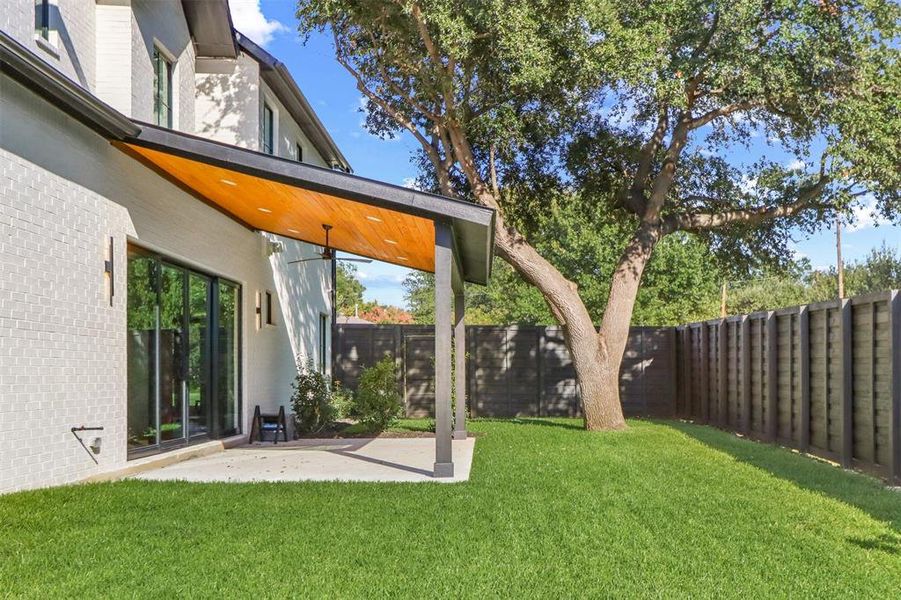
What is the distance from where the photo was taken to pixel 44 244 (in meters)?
5.98

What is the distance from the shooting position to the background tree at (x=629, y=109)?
9664 mm

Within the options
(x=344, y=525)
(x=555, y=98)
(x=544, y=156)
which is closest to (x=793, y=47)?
(x=555, y=98)

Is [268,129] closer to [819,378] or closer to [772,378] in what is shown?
[772,378]

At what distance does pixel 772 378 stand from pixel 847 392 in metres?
2.24

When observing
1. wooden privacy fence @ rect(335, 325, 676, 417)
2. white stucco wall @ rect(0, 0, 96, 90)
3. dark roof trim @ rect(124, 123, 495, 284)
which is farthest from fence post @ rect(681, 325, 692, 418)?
white stucco wall @ rect(0, 0, 96, 90)

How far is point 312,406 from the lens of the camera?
11805 millimetres

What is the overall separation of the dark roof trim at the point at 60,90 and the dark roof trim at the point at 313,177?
0.84 ft

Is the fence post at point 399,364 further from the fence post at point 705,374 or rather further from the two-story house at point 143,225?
the fence post at point 705,374

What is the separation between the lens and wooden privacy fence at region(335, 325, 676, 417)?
1541 centimetres

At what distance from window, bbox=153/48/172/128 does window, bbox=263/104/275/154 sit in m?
2.56

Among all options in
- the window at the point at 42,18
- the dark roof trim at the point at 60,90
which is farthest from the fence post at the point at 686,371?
the window at the point at 42,18

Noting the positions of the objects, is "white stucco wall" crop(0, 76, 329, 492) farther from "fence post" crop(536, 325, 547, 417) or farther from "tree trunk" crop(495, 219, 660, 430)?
"fence post" crop(536, 325, 547, 417)

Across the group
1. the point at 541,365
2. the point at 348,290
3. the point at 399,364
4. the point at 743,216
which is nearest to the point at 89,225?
the point at 399,364

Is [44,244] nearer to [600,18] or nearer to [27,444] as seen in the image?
[27,444]
